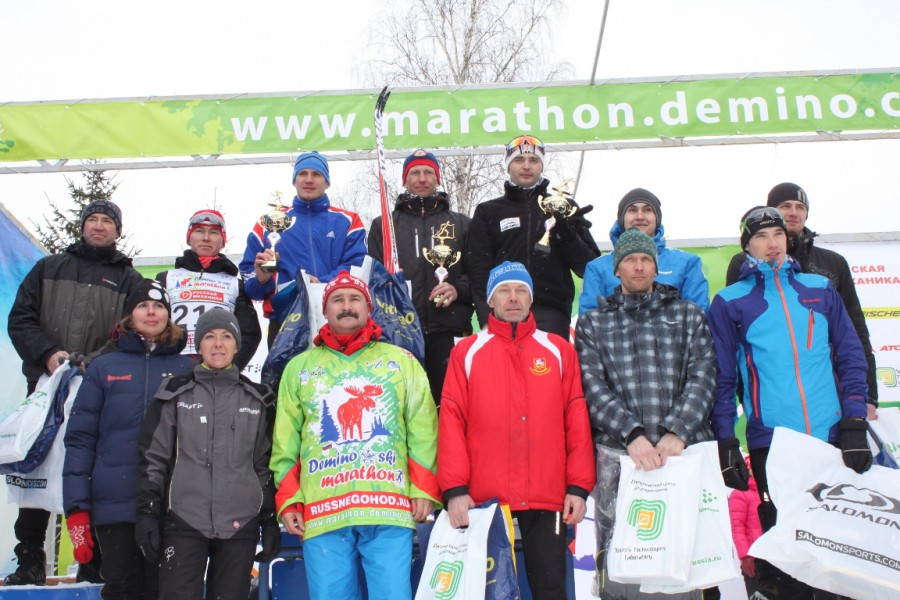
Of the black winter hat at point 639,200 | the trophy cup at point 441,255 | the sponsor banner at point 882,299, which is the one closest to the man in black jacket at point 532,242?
the trophy cup at point 441,255

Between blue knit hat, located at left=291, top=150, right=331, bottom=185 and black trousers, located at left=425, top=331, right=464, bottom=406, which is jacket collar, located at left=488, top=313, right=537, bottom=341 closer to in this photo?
black trousers, located at left=425, top=331, right=464, bottom=406

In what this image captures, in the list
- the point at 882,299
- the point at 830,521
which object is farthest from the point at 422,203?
the point at 882,299

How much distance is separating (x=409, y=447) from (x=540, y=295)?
126 centimetres

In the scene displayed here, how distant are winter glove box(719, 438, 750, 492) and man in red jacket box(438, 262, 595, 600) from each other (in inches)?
24.2

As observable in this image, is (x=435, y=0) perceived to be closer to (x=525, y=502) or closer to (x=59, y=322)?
(x=59, y=322)

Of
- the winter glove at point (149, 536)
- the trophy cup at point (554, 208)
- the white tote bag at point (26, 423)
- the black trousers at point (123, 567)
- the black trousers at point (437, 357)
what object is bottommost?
the black trousers at point (123, 567)

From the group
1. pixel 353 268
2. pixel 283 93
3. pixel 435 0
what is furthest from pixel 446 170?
pixel 353 268

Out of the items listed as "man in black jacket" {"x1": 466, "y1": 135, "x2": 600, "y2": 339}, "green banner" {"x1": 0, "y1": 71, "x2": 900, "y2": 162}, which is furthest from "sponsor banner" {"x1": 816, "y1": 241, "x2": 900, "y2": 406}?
"man in black jacket" {"x1": 466, "y1": 135, "x2": 600, "y2": 339}

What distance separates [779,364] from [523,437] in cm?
125

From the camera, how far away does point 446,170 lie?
1473cm

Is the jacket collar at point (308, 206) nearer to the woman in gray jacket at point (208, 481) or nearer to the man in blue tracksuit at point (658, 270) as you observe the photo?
the woman in gray jacket at point (208, 481)

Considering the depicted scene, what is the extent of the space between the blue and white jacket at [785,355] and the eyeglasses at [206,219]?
3.06 metres

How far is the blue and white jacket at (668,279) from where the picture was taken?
404 cm

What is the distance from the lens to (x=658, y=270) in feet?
13.4
